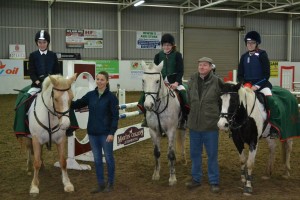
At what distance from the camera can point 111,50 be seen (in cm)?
2250

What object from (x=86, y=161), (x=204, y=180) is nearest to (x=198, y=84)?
(x=204, y=180)

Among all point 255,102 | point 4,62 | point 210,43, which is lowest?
point 255,102

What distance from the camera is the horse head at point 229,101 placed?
4363mm

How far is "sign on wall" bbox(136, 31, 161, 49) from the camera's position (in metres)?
22.9

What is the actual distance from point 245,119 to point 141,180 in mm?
1918

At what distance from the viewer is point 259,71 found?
17.5 ft

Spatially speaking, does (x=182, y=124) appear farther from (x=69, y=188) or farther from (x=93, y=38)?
(x=93, y=38)

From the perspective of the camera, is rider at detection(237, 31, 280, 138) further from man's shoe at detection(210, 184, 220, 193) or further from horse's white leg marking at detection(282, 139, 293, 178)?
man's shoe at detection(210, 184, 220, 193)

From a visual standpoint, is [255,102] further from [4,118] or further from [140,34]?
[140,34]

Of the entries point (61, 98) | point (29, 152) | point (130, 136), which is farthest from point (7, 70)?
point (61, 98)

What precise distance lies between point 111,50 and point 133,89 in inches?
116

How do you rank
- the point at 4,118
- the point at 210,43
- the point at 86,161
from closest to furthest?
the point at 86,161 < the point at 4,118 < the point at 210,43

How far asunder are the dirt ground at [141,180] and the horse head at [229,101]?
1.16 m

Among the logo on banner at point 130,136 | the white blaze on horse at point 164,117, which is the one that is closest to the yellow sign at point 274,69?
the logo on banner at point 130,136
